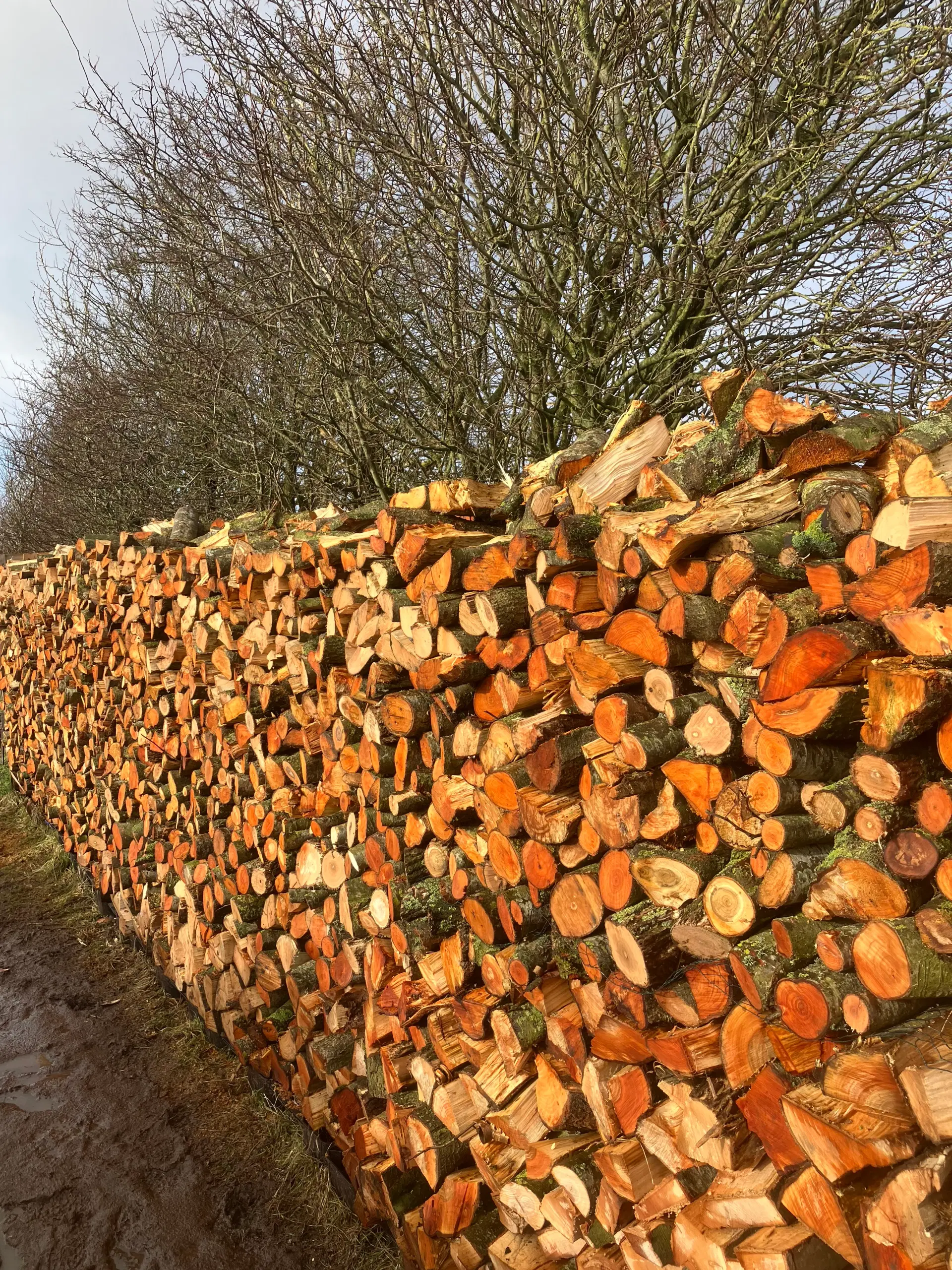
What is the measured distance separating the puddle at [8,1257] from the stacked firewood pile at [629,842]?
0.98 metres

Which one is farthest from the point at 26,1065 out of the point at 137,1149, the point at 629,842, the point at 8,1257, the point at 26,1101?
the point at 629,842

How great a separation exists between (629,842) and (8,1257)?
2718 millimetres

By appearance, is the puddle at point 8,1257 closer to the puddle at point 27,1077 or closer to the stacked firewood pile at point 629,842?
the puddle at point 27,1077

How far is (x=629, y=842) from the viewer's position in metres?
1.67

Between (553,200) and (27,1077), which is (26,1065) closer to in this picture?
(27,1077)

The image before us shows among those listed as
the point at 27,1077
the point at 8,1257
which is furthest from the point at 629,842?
the point at 27,1077

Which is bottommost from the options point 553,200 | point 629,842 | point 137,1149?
point 137,1149

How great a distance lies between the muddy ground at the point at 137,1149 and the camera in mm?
2682

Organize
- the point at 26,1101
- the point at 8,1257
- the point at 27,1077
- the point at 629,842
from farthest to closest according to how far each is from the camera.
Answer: the point at 27,1077, the point at 26,1101, the point at 8,1257, the point at 629,842

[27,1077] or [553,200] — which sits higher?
[553,200]

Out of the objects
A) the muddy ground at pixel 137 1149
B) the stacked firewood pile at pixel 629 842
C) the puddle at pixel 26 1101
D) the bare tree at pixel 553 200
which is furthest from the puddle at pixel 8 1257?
the bare tree at pixel 553 200

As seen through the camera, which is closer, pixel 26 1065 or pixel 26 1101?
pixel 26 1101

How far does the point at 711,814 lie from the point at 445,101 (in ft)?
11.2

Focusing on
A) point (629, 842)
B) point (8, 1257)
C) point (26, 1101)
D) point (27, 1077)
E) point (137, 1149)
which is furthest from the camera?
point (27, 1077)
